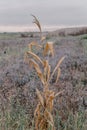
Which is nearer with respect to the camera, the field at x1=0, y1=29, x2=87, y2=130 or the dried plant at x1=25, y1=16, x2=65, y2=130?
the dried plant at x1=25, y1=16, x2=65, y2=130

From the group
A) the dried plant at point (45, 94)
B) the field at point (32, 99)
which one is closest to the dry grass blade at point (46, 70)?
the dried plant at point (45, 94)

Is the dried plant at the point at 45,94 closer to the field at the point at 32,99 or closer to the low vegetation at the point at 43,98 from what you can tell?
the low vegetation at the point at 43,98

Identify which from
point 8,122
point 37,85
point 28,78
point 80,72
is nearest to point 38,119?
point 8,122

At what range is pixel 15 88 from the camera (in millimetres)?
7324

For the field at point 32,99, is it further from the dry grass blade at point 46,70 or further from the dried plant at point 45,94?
the dry grass blade at point 46,70

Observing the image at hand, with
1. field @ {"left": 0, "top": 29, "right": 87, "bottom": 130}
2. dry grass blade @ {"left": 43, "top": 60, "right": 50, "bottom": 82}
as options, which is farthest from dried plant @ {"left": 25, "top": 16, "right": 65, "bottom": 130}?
field @ {"left": 0, "top": 29, "right": 87, "bottom": 130}

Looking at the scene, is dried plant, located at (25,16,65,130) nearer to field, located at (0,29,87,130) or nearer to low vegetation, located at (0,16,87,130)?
low vegetation, located at (0,16,87,130)

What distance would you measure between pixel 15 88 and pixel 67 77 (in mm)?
1396

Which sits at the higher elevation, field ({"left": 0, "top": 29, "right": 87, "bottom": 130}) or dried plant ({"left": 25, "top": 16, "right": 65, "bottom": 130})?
dried plant ({"left": 25, "top": 16, "right": 65, "bottom": 130})

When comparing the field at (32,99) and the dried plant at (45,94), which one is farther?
the field at (32,99)

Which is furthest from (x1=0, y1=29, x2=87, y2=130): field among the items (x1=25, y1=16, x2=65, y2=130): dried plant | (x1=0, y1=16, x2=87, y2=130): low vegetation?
(x1=25, y1=16, x2=65, y2=130): dried plant

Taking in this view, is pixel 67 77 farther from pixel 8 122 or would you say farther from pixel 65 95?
pixel 8 122

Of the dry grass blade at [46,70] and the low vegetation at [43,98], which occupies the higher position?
A: the dry grass blade at [46,70]

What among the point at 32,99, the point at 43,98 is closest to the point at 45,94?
the point at 43,98
